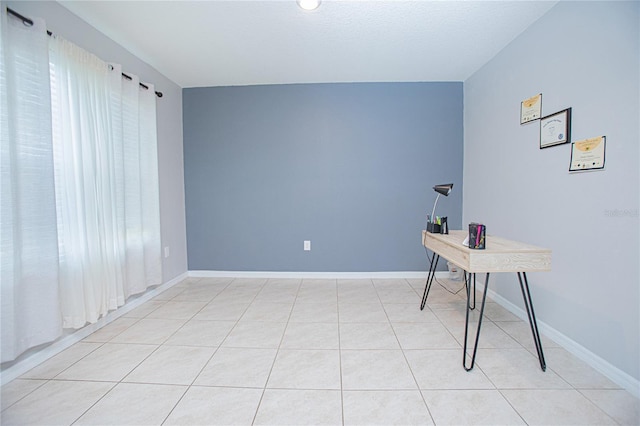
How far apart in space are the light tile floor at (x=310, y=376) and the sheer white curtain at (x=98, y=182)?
0.42m

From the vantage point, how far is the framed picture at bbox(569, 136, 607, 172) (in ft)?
5.07

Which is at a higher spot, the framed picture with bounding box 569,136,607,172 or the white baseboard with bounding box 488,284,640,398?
the framed picture with bounding box 569,136,607,172

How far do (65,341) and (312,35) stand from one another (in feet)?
10.0

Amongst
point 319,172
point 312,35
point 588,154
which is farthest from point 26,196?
point 588,154

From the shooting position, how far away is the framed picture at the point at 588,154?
154 cm

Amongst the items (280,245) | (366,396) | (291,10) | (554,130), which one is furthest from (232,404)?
(554,130)

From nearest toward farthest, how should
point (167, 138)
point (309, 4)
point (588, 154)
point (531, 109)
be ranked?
point (588, 154) → point (309, 4) → point (531, 109) → point (167, 138)

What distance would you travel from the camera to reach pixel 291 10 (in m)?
1.90

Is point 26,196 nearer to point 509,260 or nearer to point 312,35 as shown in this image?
point 312,35

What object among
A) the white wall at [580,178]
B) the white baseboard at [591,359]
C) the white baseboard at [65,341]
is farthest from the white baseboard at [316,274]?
the white baseboard at [591,359]

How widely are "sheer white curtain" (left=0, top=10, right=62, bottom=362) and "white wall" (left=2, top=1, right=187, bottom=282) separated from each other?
0.58 meters

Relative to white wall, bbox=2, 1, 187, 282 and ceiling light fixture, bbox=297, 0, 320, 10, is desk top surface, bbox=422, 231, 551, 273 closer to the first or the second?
ceiling light fixture, bbox=297, 0, 320, 10

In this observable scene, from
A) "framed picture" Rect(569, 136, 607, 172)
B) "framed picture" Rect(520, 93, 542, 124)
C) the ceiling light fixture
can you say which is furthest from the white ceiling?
"framed picture" Rect(569, 136, 607, 172)

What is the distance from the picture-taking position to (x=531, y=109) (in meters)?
2.09
